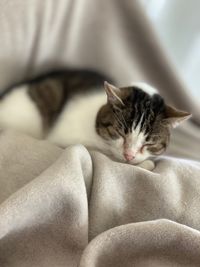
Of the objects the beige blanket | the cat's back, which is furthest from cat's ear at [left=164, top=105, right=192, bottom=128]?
the cat's back

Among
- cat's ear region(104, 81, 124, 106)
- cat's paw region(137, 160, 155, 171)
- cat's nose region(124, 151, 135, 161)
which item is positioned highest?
cat's ear region(104, 81, 124, 106)

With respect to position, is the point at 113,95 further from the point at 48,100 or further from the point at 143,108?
the point at 48,100

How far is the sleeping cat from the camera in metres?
1.09

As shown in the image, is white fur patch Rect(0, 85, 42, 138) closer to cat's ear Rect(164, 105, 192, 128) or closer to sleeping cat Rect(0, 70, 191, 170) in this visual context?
sleeping cat Rect(0, 70, 191, 170)

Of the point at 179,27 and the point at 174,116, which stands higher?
the point at 179,27

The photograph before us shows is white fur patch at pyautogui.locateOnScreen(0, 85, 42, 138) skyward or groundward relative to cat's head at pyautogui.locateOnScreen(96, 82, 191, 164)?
groundward

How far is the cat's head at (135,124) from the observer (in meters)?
1.08

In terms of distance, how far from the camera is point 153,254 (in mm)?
809

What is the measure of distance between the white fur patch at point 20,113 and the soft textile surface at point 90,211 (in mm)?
171

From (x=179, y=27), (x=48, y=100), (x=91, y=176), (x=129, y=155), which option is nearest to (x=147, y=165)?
(x=129, y=155)

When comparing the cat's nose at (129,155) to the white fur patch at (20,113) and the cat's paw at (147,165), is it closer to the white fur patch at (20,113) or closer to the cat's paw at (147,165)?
the cat's paw at (147,165)

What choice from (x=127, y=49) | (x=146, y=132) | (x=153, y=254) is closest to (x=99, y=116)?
(x=146, y=132)

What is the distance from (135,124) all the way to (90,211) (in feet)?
0.94

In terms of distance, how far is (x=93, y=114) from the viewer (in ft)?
3.99
